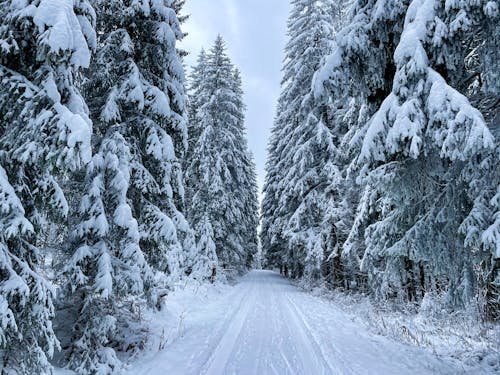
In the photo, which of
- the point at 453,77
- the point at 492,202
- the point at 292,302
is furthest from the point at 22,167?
the point at 292,302

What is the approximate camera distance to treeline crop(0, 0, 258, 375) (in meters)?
4.22

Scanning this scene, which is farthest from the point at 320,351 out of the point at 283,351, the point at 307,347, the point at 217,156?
the point at 217,156

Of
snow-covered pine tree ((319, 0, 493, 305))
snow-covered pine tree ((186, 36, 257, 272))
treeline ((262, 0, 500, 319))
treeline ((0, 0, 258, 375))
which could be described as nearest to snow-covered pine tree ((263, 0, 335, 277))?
snow-covered pine tree ((186, 36, 257, 272))

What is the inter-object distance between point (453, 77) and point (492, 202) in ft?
8.40

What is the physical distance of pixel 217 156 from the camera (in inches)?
867

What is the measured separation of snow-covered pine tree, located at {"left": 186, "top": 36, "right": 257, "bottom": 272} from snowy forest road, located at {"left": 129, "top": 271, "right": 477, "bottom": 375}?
10.5 m

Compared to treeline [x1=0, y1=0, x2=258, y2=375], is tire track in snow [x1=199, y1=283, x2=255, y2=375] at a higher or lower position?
lower

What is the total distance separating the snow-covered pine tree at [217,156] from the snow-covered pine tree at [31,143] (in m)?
15.5

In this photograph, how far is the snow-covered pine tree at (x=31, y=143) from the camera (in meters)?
4.13

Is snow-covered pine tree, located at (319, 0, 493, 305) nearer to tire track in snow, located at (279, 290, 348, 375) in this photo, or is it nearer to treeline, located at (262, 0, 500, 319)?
treeline, located at (262, 0, 500, 319)

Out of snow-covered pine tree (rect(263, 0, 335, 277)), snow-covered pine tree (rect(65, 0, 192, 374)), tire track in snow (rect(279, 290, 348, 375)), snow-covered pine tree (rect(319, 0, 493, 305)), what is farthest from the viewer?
snow-covered pine tree (rect(263, 0, 335, 277))

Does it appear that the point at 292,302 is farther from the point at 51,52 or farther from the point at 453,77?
the point at 51,52

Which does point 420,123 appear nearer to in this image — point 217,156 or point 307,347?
point 307,347

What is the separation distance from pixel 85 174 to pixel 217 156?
48.6 ft
